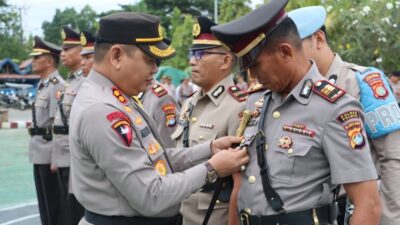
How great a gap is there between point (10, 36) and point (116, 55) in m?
45.9

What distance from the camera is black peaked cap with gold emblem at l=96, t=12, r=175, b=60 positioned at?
7.65 feet

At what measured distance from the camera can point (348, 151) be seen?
1978 mm

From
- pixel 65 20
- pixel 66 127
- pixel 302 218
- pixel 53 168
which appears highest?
pixel 302 218

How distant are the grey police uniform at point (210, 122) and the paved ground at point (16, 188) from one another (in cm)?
342

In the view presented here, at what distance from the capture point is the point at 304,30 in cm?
274

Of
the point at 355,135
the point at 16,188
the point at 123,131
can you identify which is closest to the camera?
the point at 355,135

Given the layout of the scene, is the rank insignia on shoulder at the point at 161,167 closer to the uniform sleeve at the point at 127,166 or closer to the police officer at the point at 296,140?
the uniform sleeve at the point at 127,166

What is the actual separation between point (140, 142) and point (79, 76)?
3448 millimetres

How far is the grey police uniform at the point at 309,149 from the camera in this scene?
1981 millimetres

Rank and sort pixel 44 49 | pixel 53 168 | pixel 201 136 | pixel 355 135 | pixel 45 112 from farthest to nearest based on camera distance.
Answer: pixel 44 49 < pixel 45 112 < pixel 53 168 < pixel 201 136 < pixel 355 135

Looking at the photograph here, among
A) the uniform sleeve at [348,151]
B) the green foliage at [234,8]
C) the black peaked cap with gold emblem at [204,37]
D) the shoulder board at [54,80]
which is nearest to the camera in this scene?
the uniform sleeve at [348,151]

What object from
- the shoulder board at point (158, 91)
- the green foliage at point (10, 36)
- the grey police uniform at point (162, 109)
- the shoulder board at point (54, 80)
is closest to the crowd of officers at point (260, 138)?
→ the grey police uniform at point (162, 109)

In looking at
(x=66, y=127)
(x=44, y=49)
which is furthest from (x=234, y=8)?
(x=66, y=127)

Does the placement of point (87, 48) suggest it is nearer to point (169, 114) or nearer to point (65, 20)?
point (169, 114)
